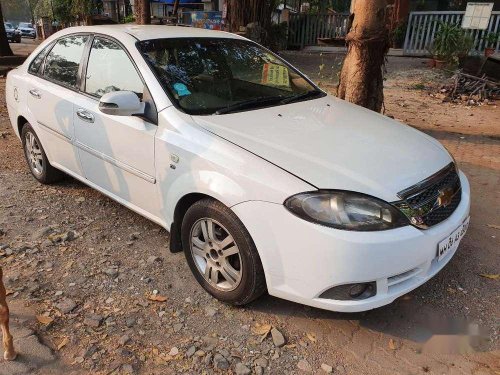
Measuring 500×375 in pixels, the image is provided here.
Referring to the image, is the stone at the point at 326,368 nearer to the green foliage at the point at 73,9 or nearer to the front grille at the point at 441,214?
the front grille at the point at 441,214

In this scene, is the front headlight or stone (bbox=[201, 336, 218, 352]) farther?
stone (bbox=[201, 336, 218, 352])

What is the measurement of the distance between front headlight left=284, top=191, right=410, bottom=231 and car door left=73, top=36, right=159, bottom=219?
1188mm

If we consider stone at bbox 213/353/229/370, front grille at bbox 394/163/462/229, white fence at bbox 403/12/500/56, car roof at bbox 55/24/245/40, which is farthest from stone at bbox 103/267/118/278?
white fence at bbox 403/12/500/56

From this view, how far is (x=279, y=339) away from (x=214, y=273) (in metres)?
0.57

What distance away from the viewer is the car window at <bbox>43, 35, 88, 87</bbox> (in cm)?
374

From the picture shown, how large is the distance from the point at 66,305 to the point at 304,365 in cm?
151

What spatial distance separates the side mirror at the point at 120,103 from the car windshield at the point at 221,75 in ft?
0.86

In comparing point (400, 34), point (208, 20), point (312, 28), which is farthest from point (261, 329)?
point (312, 28)

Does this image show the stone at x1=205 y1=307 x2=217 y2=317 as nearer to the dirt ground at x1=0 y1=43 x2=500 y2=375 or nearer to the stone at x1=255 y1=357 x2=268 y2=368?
the dirt ground at x1=0 y1=43 x2=500 y2=375

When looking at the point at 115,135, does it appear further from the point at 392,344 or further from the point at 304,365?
the point at 392,344

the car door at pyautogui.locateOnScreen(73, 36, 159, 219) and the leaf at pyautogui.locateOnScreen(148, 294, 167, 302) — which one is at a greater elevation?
the car door at pyautogui.locateOnScreen(73, 36, 159, 219)

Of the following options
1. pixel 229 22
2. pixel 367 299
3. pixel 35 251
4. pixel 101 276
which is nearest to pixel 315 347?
pixel 367 299

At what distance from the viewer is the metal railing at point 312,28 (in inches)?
690

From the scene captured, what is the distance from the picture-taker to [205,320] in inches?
105
